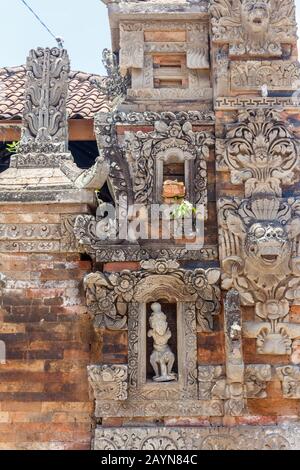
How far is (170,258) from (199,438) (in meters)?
1.82

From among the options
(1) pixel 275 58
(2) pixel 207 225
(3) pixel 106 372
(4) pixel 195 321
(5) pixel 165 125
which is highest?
(1) pixel 275 58

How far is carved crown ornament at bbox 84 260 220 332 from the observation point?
679 centimetres

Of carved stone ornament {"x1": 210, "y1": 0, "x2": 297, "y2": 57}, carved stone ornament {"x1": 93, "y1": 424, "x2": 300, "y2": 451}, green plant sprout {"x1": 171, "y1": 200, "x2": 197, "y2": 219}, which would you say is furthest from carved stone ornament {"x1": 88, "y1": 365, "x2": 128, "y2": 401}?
carved stone ornament {"x1": 210, "y1": 0, "x2": 297, "y2": 57}

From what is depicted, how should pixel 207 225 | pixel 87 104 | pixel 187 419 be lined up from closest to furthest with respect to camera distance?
1. pixel 187 419
2. pixel 207 225
3. pixel 87 104

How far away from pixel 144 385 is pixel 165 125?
2802mm

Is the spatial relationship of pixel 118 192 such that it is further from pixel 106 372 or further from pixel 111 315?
pixel 106 372

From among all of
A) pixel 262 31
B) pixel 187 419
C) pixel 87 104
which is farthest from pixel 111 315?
pixel 87 104

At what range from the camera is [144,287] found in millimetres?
6836

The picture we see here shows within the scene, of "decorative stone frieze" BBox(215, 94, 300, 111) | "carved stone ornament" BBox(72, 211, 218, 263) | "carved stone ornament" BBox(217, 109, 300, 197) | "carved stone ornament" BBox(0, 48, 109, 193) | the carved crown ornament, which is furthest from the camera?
"carved stone ornament" BBox(0, 48, 109, 193)

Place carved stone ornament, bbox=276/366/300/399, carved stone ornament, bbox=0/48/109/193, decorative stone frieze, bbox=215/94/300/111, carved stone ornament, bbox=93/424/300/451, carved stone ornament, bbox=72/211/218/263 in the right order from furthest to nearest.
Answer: carved stone ornament, bbox=0/48/109/193 → decorative stone frieze, bbox=215/94/300/111 → carved stone ornament, bbox=72/211/218/263 → carved stone ornament, bbox=276/366/300/399 → carved stone ornament, bbox=93/424/300/451

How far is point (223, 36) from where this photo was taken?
293 inches

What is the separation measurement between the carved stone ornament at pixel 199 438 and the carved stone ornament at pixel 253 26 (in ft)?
13.3

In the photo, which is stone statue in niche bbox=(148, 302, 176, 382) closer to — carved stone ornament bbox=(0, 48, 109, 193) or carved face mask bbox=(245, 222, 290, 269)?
carved face mask bbox=(245, 222, 290, 269)

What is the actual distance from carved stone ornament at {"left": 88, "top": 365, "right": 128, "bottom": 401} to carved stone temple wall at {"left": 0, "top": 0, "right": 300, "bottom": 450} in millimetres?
14
